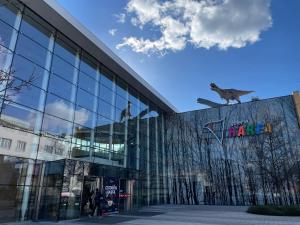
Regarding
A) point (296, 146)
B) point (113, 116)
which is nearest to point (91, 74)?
point (113, 116)

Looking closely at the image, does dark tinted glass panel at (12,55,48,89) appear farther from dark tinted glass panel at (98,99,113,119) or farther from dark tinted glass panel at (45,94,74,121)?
dark tinted glass panel at (98,99,113,119)

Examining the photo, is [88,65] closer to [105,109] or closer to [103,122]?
[105,109]

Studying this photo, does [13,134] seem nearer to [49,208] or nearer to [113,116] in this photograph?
[49,208]

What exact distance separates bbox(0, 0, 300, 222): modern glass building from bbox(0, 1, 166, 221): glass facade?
0.05 m

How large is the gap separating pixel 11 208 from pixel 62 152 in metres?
3.73

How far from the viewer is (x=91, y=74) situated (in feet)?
58.2

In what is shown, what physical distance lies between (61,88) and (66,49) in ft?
9.21

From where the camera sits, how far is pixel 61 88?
14766mm

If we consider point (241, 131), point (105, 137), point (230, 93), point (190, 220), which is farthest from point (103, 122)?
point (230, 93)

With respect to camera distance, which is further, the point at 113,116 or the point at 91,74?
the point at 113,116

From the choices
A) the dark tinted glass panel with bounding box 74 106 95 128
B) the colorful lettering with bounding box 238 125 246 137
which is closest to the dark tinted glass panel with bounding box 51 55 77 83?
the dark tinted glass panel with bounding box 74 106 95 128

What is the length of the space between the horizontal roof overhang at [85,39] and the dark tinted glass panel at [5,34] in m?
1.89

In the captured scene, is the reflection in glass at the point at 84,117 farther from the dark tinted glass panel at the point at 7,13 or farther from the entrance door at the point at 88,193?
the dark tinted glass panel at the point at 7,13

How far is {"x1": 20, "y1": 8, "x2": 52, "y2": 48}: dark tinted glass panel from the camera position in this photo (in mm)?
13264
